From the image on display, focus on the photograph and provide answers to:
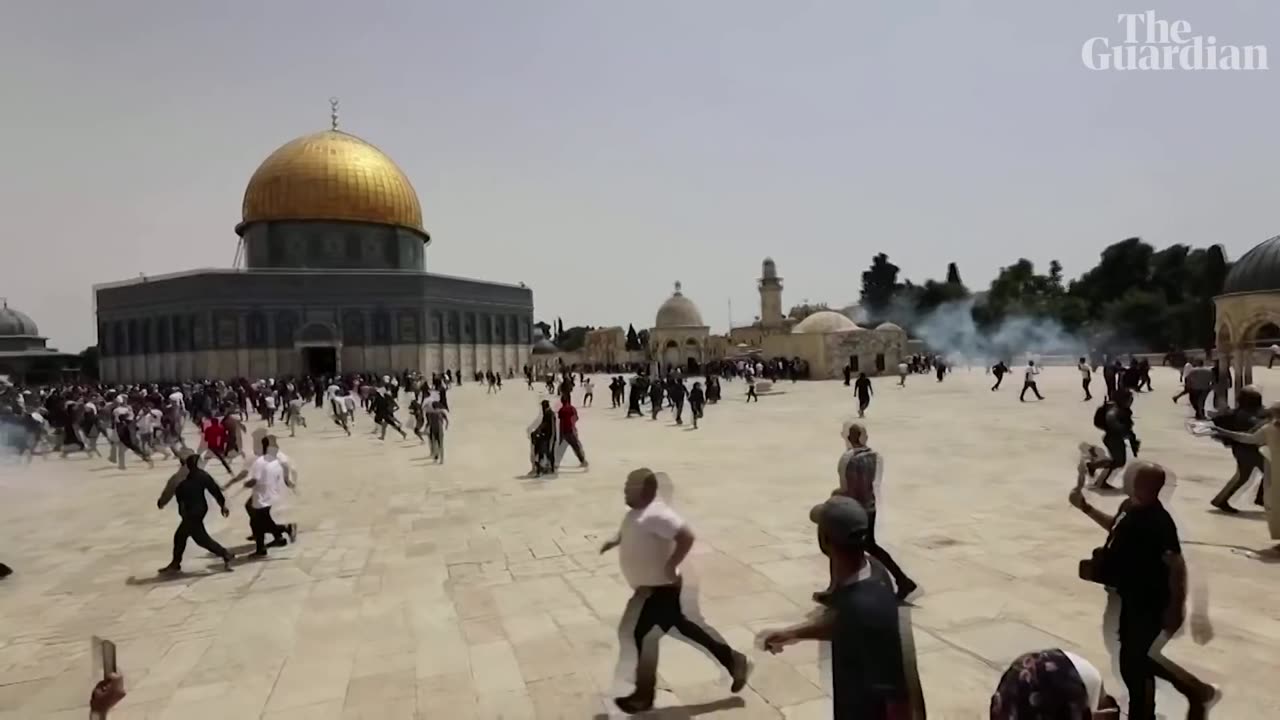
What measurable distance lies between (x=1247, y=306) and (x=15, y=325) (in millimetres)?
83168

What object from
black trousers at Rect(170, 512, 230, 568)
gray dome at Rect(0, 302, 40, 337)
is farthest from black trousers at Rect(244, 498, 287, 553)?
gray dome at Rect(0, 302, 40, 337)

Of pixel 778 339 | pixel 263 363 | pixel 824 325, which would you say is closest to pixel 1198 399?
pixel 824 325

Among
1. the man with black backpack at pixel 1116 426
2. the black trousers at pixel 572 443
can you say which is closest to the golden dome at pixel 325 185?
the black trousers at pixel 572 443

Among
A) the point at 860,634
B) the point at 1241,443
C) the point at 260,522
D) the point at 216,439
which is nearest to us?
the point at 860,634

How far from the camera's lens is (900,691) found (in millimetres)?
2354

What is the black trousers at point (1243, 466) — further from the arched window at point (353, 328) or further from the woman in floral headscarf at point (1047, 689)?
the arched window at point (353, 328)

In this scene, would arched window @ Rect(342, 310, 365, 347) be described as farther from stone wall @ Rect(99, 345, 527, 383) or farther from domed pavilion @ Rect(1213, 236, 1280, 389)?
domed pavilion @ Rect(1213, 236, 1280, 389)

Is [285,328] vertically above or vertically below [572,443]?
above

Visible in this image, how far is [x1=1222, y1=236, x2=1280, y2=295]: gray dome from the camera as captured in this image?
2125cm

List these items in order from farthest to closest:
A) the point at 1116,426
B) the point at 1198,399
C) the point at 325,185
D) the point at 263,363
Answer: the point at 325,185, the point at 263,363, the point at 1198,399, the point at 1116,426

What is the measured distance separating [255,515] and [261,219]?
1857 inches

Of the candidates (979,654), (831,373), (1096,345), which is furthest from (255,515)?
(1096,345)

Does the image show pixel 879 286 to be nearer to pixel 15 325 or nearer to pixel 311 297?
pixel 311 297

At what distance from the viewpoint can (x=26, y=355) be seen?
61.7 meters
